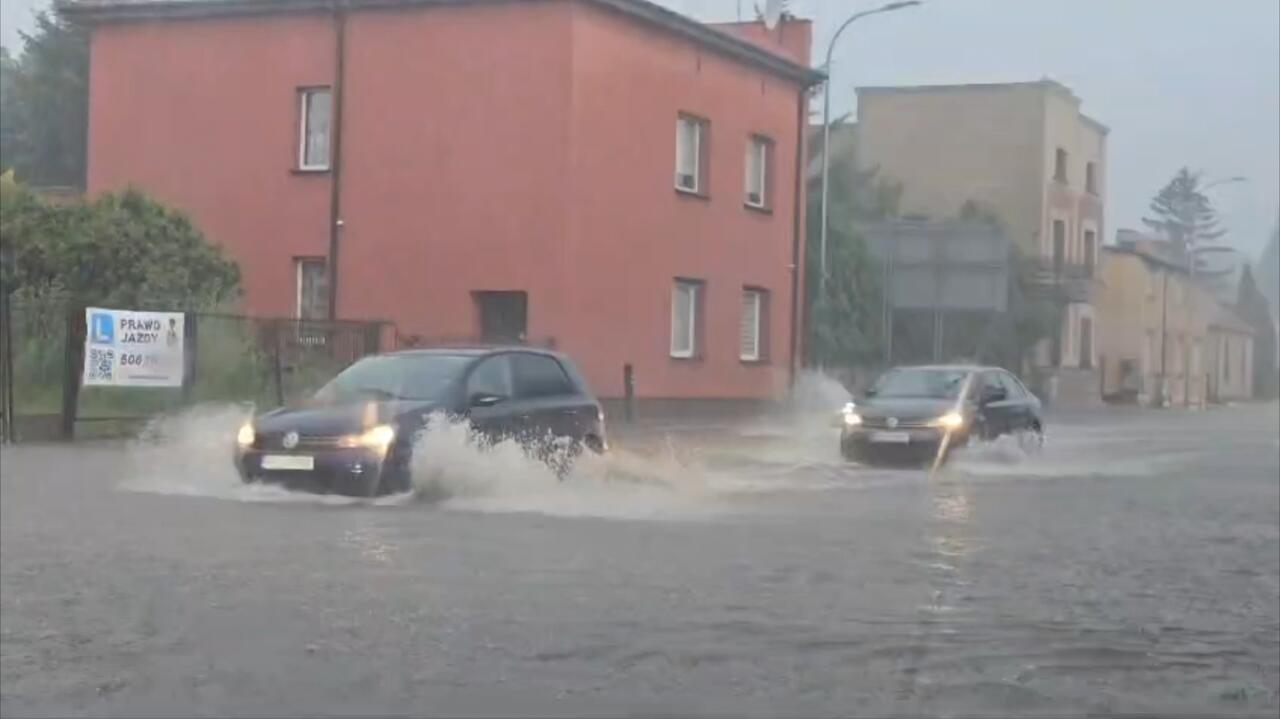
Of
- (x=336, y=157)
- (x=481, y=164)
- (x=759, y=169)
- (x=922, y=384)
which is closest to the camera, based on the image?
(x=922, y=384)

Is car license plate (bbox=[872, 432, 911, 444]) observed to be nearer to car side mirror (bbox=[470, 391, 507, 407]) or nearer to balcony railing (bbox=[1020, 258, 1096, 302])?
→ car side mirror (bbox=[470, 391, 507, 407])

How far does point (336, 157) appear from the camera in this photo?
30406 mm

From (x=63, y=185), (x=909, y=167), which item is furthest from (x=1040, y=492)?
(x=63, y=185)

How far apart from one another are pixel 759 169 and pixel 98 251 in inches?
452

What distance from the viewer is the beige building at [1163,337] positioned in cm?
1243

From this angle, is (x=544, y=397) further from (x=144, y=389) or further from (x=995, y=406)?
(x=144, y=389)

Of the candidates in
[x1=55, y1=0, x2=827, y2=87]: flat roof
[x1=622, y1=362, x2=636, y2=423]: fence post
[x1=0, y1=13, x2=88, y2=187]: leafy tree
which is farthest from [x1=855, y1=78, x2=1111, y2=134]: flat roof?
[x1=0, y1=13, x2=88, y2=187]: leafy tree

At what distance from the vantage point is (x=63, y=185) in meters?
35.5

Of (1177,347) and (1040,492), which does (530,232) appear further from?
(1177,347)

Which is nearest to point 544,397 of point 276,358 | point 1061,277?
point 1061,277

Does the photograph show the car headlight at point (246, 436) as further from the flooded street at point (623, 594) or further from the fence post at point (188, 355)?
the fence post at point (188, 355)

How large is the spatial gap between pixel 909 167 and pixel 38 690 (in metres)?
6.75

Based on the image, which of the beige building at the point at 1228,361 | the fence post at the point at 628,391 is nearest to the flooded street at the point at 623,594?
the beige building at the point at 1228,361

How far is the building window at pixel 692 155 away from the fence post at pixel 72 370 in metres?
11.2
